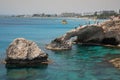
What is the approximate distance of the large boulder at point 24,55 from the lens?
47.9 m

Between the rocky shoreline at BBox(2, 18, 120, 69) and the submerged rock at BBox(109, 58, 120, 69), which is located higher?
the rocky shoreline at BBox(2, 18, 120, 69)

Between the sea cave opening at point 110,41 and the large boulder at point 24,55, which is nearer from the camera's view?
the large boulder at point 24,55

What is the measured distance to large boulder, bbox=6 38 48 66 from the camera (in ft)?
157

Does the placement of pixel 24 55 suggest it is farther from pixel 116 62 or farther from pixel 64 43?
pixel 64 43

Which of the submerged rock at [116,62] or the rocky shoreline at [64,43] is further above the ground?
the rocky shoreline at [64,43]

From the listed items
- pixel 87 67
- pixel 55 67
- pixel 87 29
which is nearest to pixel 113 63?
pixel 87 67

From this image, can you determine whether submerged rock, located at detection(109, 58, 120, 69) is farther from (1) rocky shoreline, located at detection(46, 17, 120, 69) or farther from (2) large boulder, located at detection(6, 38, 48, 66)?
(1) rocky shoreline, located at detection(46, 17, 120, 69)

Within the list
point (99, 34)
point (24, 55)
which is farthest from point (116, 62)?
point (99, 34)

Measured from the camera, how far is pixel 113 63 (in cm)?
4903

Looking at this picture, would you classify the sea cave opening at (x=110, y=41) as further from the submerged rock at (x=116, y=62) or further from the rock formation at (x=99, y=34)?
the submerged rock at (x=116, y=62)

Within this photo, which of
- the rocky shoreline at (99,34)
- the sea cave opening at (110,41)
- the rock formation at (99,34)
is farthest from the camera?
the sea cave opening at (110,41)

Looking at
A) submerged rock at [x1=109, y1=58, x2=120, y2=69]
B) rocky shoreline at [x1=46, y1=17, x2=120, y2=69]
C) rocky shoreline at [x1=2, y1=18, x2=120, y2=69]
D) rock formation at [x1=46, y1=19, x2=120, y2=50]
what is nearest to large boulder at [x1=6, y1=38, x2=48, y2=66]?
rocky shoreline at [x1=2, y1=18, x2=120, y2=69]

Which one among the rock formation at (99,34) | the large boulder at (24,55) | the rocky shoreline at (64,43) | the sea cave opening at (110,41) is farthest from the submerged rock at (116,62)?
the sea cave opening at (110,41)

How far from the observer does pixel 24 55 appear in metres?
48.0
